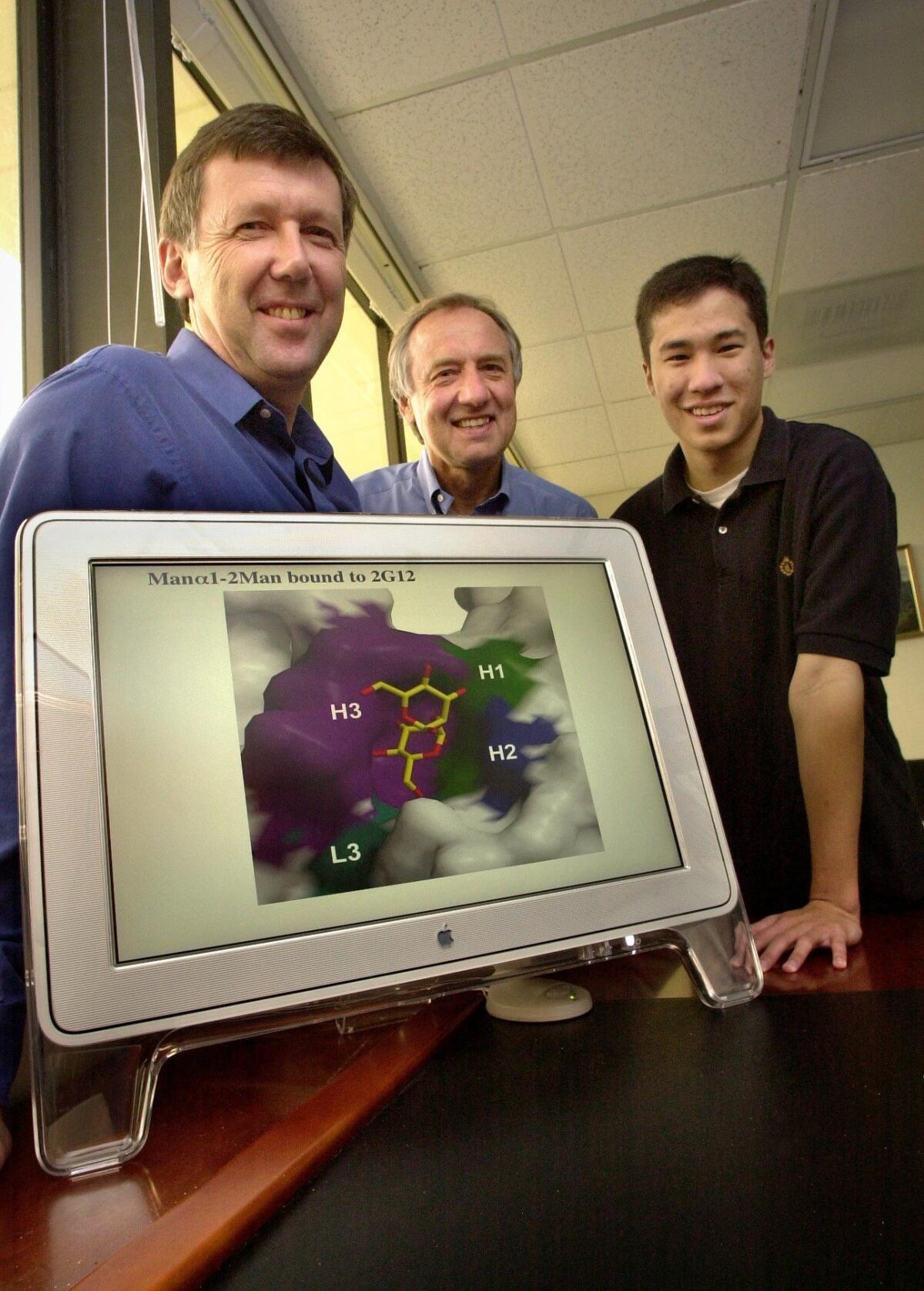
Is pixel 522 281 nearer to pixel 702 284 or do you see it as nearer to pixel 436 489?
pixel 436 489

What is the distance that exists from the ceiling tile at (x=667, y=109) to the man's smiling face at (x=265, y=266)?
5.55 feet

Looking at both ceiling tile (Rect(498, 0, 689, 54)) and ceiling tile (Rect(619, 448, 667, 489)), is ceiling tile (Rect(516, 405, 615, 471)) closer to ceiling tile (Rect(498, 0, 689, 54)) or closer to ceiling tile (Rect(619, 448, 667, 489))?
ceiling tile (Rect(619, 448, 667, 489))

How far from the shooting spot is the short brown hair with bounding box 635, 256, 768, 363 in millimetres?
1156

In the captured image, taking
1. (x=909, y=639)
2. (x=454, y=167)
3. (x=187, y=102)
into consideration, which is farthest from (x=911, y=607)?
(x=187, y=102)

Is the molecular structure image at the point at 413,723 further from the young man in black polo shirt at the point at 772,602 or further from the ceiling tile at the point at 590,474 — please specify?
the ceiling tile at the point at 590,474

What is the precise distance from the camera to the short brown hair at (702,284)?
1.16 meters

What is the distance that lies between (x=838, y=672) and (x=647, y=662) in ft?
1.36

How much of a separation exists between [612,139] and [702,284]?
1.49m

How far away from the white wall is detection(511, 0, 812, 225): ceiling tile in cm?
272

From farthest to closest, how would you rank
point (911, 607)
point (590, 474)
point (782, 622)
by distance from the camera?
point (590, 474), point (911, 607), point (782, 622)

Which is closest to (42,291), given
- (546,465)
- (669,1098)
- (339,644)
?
(339,644)

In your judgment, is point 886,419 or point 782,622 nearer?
point 782,622

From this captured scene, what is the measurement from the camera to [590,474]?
4.81 metres

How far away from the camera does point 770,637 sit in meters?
1.08
